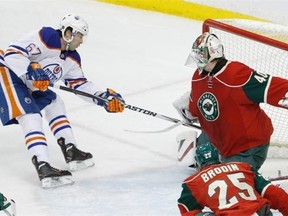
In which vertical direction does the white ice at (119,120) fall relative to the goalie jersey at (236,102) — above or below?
below

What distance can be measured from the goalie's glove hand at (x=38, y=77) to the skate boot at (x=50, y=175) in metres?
0.32

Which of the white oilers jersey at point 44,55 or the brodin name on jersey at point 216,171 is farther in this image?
the white oilers jersey at point 44,55

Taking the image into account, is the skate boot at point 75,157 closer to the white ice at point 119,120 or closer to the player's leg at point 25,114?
the white ice at point 119,120

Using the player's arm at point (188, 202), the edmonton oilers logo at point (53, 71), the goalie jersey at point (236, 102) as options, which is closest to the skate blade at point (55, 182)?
the edmonton oilers logo at point (53, 71)

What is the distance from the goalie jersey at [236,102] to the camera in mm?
4031

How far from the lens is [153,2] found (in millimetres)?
7840

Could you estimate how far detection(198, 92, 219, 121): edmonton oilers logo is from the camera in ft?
13.5

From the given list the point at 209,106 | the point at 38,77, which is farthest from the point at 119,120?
the point at 209,106

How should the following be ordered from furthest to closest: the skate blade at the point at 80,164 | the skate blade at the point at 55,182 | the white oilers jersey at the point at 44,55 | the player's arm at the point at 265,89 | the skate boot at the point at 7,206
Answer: the skate blade at the point at 80,164
the white oilers jersey at the point at 44,55
the skate blade at the point at 55,182
the player's arm at the point at 265,89
the skate boot at the point at 7,206

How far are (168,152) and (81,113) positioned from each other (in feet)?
2.63

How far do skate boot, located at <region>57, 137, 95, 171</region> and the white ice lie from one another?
0.05m

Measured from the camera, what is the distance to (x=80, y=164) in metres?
4.89

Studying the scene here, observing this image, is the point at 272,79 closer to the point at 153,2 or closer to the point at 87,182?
the point at 87,182

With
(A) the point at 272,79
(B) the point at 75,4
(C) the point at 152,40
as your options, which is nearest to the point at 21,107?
(A) the point at 272,79
